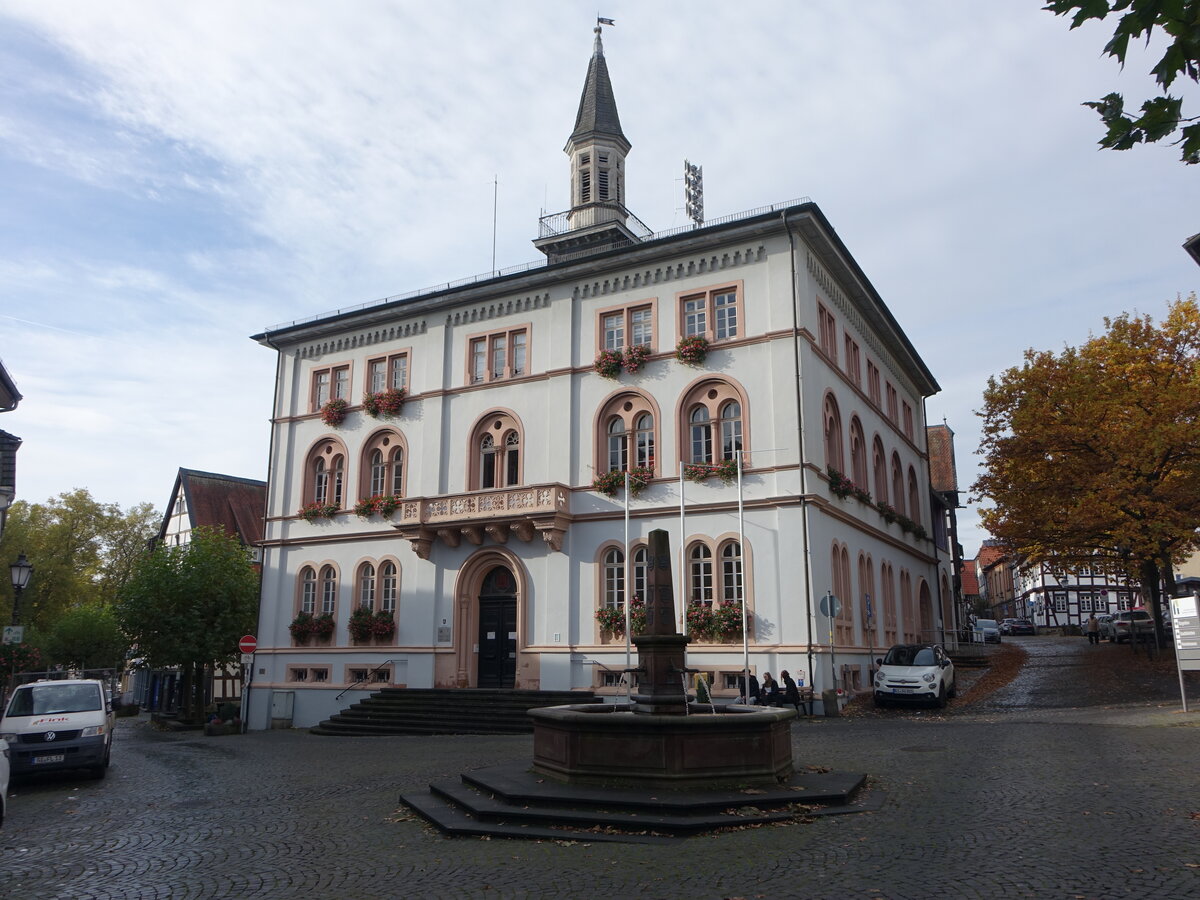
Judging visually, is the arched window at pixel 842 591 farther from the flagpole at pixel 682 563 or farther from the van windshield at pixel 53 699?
the van windshield at pixel 53 699

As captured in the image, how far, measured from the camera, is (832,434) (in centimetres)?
2944

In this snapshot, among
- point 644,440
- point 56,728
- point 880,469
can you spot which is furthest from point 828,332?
point 56,728

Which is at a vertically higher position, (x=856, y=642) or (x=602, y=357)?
(x=602, y=357)

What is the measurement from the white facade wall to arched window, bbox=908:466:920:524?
14.2 feet

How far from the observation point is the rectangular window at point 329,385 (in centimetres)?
3538

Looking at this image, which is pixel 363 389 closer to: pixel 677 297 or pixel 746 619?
pixel 677 297

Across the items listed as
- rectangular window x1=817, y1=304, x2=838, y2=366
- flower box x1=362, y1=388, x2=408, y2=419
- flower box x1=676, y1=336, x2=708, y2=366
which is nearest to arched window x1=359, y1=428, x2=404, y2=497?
flower box x1=362, y1=388, x2=408, y2=419

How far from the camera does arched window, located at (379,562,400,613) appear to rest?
31719 mm

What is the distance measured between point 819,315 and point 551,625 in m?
12.4

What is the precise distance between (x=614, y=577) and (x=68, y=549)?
49111 millimetres

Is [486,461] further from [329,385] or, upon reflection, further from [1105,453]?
[1105,453]

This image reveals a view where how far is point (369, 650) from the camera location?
102 ft

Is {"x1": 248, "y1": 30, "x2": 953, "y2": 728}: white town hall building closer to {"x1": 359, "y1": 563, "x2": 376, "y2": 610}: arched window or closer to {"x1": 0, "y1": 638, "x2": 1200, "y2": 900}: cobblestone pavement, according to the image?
{"x1": 359, "y1": 563, "x2": 376, "y2": 610}: arched window

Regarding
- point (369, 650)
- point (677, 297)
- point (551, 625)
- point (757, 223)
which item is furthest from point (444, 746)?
point (757, 223)
